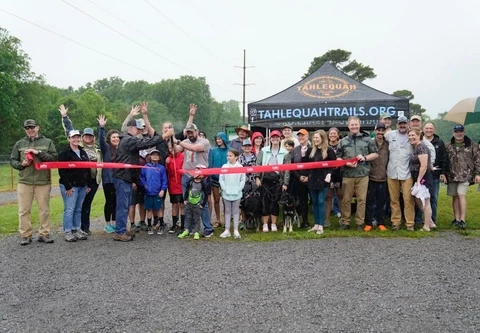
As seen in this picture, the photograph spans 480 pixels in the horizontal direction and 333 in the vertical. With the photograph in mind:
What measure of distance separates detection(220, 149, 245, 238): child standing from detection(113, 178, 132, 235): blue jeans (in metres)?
1.74

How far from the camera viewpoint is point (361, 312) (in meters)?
3.80

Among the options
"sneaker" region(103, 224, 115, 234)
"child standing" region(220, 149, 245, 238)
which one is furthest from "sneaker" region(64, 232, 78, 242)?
"child standing" region(220, 149, 245, 238)

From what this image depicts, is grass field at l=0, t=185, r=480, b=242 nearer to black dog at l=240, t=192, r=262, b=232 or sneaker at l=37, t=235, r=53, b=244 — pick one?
black dog at l=240, t=192, r=262, b=232

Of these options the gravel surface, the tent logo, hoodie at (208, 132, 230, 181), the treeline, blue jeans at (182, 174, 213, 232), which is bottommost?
the gravel surface

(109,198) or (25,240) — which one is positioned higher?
(109,198)

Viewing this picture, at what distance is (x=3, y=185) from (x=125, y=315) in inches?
843

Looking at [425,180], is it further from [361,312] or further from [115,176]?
[115,176]

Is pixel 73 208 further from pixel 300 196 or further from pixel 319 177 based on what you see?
pixel 319 177

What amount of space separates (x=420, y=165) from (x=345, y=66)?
47197mm

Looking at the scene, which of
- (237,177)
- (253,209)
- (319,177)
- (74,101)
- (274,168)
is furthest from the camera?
(74,101)

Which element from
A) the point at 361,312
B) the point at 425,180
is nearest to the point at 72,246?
the point at 361,312

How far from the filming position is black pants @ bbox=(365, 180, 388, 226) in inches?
291

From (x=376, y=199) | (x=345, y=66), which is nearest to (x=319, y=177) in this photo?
(x=376, y=199)

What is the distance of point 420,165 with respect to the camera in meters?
6.98
